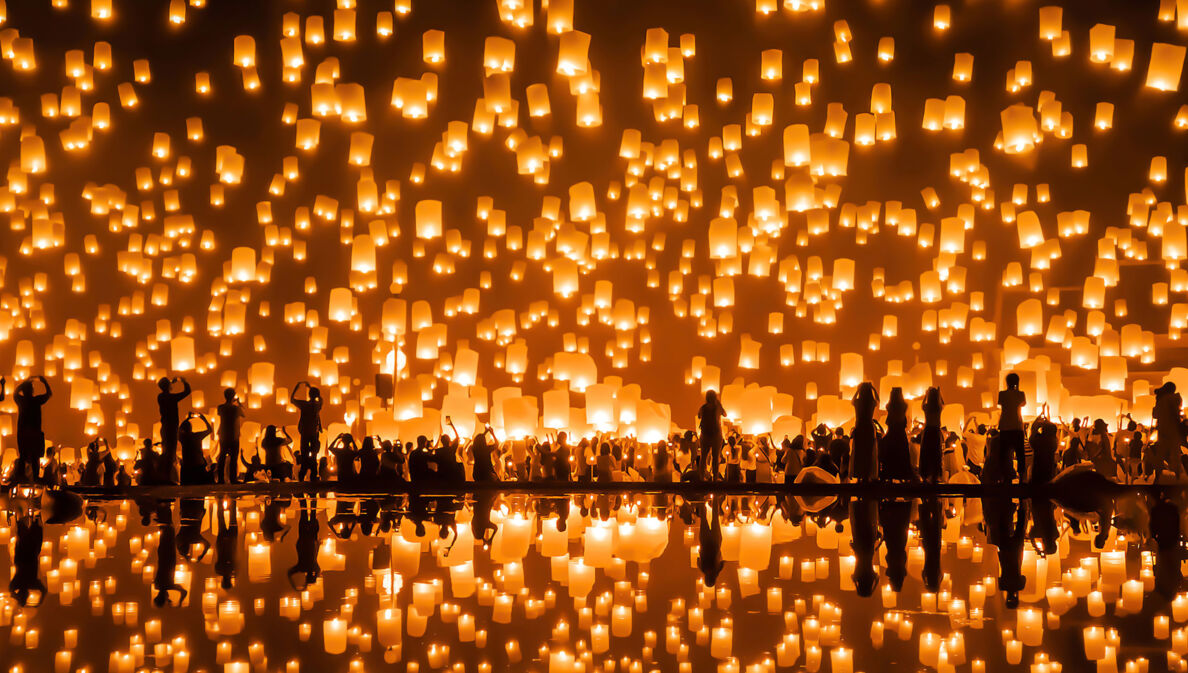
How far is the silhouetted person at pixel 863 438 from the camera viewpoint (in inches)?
368

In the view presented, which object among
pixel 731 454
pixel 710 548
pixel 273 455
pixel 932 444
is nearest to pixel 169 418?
pixel 273 455

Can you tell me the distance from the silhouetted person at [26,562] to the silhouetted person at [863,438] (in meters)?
5.70

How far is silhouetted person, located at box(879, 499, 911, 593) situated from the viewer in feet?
13.2

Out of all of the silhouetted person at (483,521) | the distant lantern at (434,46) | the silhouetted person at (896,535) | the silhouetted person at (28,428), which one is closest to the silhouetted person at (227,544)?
the silhouetted person at (483,521)

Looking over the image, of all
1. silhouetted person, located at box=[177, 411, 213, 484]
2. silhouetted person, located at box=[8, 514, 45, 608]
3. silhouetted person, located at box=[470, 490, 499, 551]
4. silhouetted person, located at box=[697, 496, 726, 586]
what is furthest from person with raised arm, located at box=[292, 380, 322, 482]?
silhouetted person, located at box=[697, 496, 726, 586]

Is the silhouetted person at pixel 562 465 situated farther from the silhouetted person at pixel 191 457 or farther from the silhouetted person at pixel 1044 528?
the silhouetted person at pixel 1044 528

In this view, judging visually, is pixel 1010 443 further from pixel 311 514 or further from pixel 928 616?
pixel 928 616

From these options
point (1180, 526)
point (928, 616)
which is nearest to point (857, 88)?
point (1180, 526)

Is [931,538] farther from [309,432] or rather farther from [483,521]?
[309,432]

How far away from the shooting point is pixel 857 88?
16484 mm

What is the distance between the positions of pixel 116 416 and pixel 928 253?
1115 centimetres

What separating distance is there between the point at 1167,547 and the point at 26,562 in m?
4.36

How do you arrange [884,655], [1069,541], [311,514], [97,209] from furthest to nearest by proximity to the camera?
[97,209] < [311,514] < [1069,541] < [884,655]

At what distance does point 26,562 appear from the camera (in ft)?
14.8
